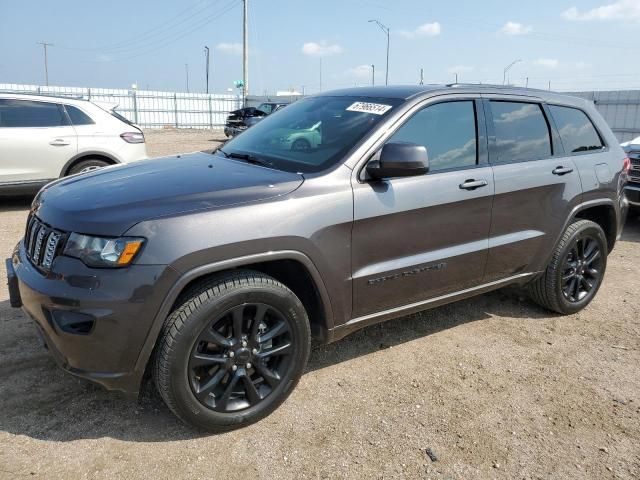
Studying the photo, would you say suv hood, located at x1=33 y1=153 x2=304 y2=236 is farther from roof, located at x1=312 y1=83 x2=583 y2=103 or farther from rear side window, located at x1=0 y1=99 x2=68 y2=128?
rear side window, located at x1=0 y1=99 x2=68 y2=128

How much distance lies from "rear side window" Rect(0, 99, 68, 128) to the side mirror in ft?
20.5

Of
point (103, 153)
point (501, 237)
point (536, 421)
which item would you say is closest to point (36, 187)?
point (103, 153)

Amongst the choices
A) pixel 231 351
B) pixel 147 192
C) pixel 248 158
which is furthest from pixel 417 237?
pixel 147 192

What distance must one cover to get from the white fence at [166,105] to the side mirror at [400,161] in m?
30.8

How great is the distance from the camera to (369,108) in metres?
3.41

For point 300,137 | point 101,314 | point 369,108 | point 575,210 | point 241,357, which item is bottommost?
point 241,357

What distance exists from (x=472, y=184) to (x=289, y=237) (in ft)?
4.61

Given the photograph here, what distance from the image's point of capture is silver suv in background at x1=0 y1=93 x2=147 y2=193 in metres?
7.35

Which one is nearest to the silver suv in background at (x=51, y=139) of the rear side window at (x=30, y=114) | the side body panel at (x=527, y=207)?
the rear side window at (x=30, y=114)

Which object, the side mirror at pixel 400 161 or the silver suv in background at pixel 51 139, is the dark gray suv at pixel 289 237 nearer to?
the side mirror at pixel 400 161

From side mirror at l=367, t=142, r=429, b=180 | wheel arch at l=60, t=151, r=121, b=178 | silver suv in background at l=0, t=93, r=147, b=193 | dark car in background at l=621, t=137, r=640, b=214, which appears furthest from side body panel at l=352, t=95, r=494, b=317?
wheel arch at l=60, t=151, r=121, b=178

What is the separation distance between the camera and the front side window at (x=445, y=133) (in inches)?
132

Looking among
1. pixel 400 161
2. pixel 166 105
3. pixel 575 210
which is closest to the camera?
pixel 400 161

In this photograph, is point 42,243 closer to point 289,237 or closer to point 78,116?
point 289,237
